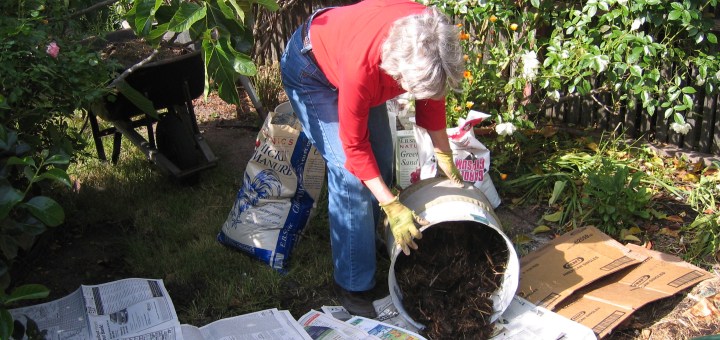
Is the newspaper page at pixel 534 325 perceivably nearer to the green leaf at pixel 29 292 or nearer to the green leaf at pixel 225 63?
the green leaf at pixel 225 63

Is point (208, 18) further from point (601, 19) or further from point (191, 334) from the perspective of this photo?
point (601, 19)

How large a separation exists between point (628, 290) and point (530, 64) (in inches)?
45.8

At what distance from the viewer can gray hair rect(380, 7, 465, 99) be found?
190 centimetres

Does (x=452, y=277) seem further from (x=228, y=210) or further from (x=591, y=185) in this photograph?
(x=228, y=210)

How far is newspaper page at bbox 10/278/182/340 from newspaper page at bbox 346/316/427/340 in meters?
0.66

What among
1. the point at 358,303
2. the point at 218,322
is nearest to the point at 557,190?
the point at 358,303

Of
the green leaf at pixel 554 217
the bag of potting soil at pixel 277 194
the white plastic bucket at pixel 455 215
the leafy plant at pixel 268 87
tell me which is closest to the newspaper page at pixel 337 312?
the white plastic bucket at pixel 455 215

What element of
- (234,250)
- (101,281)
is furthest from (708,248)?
(101,281)

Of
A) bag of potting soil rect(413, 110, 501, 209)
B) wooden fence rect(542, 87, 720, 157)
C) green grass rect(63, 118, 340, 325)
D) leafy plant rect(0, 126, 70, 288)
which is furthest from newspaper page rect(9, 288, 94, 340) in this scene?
wooden fence rect(542, 87, 720, 157)

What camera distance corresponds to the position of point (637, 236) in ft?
10.3

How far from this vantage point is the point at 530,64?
10.7 ft

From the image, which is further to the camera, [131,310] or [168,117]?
[168,117]

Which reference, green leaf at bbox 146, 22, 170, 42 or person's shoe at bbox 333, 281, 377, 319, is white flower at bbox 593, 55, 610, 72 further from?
green leaf at bbox 146, 22, 170, 42

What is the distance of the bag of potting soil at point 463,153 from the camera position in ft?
10.5
